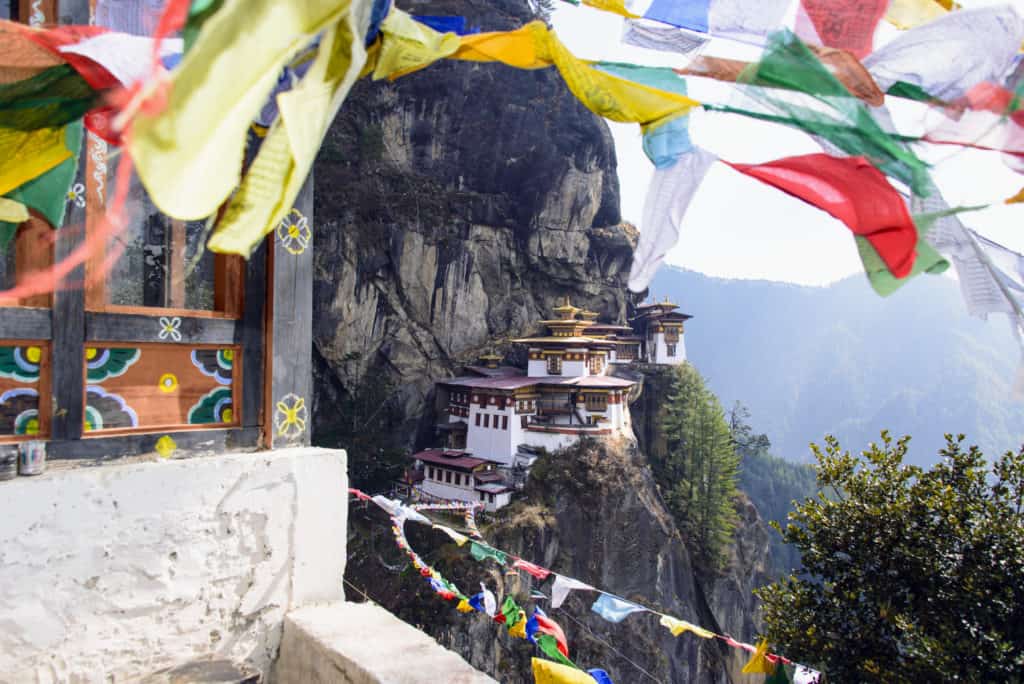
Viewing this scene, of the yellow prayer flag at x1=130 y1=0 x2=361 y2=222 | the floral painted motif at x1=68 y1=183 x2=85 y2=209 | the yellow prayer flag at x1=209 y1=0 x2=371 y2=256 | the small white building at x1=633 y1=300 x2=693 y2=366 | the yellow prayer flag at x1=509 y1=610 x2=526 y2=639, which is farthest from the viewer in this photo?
the small white building at x1=633 y1=300 x2=693 y2=366

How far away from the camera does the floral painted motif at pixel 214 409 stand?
92.2 inches

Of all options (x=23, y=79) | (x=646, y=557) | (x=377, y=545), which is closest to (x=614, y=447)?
(x=646, y=557)

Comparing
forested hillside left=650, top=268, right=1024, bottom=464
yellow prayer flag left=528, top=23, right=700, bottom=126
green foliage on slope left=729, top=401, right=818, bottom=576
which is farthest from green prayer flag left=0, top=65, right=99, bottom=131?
forested hillside left=650, top=268, right=1024, bottom=464

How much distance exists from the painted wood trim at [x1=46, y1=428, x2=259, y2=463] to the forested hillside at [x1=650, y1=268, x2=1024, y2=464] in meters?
107

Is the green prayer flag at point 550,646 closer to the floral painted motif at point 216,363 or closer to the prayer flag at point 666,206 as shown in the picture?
the floral painted motif at point 216,363

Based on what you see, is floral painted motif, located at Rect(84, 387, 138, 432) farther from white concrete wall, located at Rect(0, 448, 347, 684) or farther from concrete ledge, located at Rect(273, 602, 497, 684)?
concrete ledge, located at Rect(273, 602, 497, 684)

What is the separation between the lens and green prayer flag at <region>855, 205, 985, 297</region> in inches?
48.0

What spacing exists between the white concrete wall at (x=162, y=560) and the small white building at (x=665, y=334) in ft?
103

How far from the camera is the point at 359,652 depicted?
190 centimetres

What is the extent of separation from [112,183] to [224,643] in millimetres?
1690

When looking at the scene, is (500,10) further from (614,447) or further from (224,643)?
(224,643)

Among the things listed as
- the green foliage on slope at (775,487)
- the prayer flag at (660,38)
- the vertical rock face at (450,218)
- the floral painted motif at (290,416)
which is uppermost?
the vertical rock face at (450,218)

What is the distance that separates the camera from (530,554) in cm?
2123

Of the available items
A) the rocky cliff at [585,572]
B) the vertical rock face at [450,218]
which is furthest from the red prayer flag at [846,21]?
the vertical rock face at [450,218]
